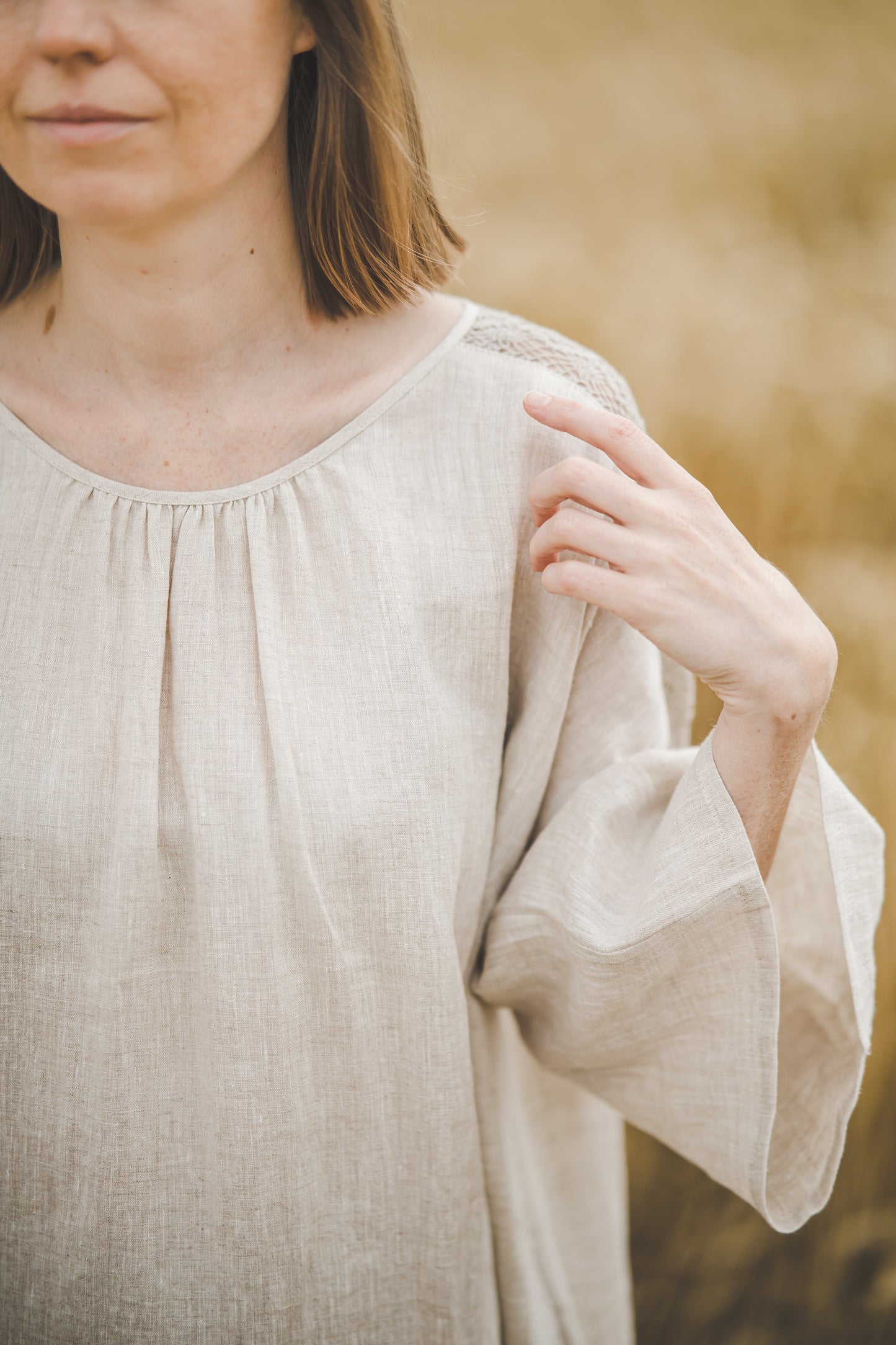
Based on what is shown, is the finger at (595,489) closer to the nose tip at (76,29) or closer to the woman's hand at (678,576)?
the woman's hand at (678,576)

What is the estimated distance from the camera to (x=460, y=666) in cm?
72

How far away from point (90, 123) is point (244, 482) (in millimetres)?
225

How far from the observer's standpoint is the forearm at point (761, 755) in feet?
2.13

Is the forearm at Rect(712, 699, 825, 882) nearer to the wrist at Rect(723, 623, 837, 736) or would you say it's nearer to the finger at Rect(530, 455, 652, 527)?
the wrist at Rect(723, 623, 837, 736)

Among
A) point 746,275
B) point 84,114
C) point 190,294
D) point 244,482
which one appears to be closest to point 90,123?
point 84,114

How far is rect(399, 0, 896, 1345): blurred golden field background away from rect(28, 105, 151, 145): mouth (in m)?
0.74

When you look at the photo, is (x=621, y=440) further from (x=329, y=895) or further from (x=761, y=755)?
(x=329, y=895)

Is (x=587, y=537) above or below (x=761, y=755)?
above

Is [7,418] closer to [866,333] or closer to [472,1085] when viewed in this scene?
[472,1085]

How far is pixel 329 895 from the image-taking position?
675 mm

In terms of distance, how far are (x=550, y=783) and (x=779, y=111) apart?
0.97 m

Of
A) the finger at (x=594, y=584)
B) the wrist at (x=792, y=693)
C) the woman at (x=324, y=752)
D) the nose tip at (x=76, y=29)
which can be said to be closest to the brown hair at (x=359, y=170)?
the woman at (x=324, y=752)

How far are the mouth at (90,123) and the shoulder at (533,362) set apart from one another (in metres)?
0.26

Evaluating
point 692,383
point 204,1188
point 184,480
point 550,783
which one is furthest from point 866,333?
point 204,1188
